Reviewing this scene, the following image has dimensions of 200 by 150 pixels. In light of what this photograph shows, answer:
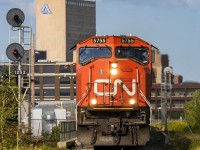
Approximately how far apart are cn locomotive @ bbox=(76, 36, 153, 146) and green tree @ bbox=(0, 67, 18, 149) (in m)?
2.98

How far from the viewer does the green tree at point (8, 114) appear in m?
22.9

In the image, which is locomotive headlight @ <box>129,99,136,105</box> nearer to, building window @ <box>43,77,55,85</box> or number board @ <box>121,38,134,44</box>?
number board @ <box>121,38,134,44</box>

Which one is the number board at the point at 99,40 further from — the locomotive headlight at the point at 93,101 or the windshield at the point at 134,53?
the locomotive headlight at the point at 93,101

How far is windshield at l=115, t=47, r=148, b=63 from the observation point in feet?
88.4

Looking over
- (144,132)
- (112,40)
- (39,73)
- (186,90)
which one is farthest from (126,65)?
(186,90)

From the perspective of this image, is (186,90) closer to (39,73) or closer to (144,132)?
(39,73)

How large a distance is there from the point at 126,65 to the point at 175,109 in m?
159

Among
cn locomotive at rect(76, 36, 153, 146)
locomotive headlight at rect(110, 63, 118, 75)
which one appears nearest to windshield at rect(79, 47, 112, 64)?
cn locomotive at rect(76, 36, 153, 146)

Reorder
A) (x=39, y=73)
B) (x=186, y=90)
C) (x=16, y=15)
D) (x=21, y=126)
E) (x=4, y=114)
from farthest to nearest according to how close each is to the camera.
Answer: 1. (x=186, y=90)
2. (x=39, y=73)
3. (x=16, y=15)
4. (x=21, y=126)
5. (x=4, y=114)

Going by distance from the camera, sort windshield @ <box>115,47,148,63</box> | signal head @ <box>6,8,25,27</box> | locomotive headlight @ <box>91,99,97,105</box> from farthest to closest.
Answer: signal head @ <box>6,8,25,27</box>
windshield @ <box>115,47,148,63</box>
locomotive headlight @ <box>91,99,97,105</box>

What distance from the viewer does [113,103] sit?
2592 centimetres

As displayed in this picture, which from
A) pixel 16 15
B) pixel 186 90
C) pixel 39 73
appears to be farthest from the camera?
pixel 186 90

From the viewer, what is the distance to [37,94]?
594 ft

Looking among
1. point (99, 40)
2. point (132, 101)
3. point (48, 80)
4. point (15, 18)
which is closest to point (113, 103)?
point (132, 101)
